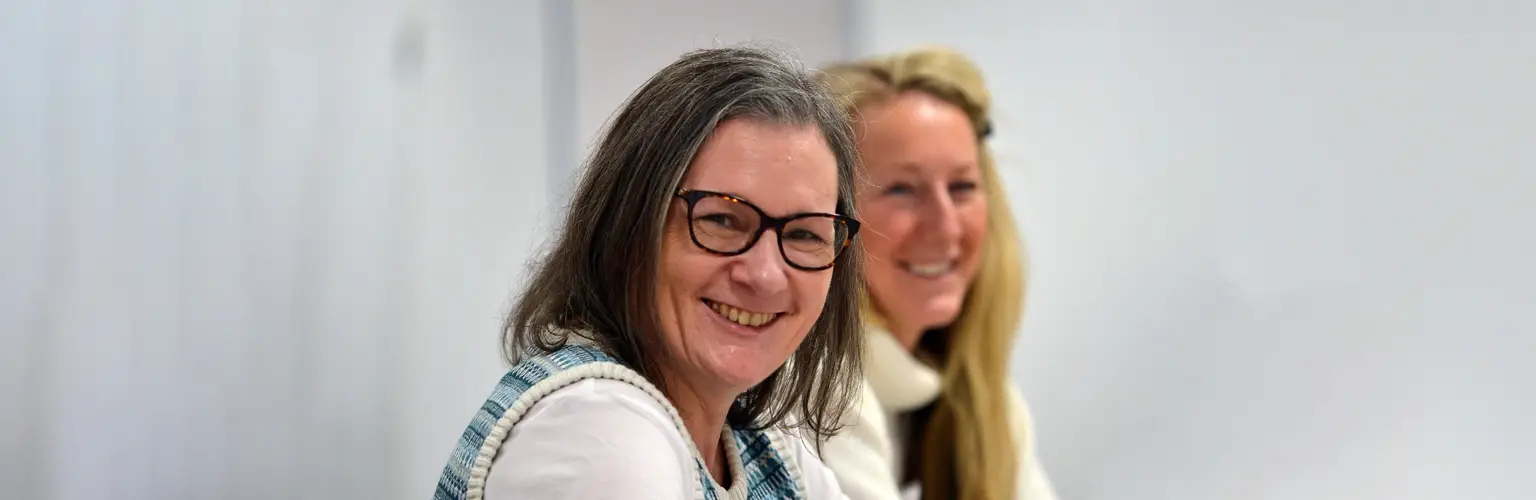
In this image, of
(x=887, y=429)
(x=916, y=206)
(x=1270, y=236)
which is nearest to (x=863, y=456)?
(x=887, y=429)

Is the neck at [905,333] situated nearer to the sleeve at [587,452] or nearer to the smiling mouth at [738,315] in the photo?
the smiling mouth at [738,315]

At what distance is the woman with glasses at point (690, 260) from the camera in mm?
796

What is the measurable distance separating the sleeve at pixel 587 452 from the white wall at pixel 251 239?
1.21 ft

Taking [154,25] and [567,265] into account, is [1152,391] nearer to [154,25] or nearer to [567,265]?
[567,265]

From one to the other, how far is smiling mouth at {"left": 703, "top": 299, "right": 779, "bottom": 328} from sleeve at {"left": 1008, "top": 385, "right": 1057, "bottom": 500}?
2.61ft

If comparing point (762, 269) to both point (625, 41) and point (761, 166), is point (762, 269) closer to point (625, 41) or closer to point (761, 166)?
point (761, 166)

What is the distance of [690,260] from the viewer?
32.6 inches

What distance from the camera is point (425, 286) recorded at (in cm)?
133

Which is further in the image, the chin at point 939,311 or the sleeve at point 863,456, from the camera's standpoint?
the chin at point 939,311

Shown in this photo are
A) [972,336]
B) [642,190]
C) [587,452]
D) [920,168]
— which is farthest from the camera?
[972,336]

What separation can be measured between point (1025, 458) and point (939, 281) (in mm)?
270

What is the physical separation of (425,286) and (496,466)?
64 cm

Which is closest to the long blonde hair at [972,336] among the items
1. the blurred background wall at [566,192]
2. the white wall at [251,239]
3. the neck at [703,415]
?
the blurred background wall at [566,192]

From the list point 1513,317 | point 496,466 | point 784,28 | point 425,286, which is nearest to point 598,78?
point 425,286
